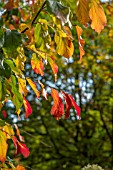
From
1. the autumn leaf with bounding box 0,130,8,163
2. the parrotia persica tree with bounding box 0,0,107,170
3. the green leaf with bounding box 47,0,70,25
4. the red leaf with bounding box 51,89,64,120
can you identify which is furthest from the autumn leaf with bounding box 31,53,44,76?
the green leaf with bounding box 47,0,70,25

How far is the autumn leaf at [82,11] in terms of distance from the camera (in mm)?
1535

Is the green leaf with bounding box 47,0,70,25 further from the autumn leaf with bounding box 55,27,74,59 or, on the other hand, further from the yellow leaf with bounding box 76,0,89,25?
the autumn leaf with bounding box 55,27,74,59

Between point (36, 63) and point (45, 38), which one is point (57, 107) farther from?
point (45, 38)

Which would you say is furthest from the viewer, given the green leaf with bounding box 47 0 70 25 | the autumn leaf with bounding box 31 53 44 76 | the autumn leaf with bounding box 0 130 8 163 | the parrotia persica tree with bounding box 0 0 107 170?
the autumn leaf with bounding box 31 53 44 76

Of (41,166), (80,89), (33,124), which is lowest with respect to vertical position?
(41,166)

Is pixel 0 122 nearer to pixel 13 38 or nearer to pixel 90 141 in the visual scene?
pixel 13 38

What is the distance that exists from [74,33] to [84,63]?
774 cm

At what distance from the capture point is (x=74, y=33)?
1751mm

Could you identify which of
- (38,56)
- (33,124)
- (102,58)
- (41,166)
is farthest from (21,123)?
(38,56)

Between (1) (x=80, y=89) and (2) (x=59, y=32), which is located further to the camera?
(1) (x=80, y=89)

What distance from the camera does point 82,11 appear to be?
154cm

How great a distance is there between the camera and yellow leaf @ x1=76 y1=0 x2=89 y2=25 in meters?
1.54

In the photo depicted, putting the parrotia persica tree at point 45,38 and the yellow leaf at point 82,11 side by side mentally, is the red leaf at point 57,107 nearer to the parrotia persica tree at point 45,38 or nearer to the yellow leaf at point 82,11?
the parrotia persica tree at point 45,38

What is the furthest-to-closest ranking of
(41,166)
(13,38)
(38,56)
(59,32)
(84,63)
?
(41,166)
(84,63)
(38,56)
(59,32)
(13,38)
